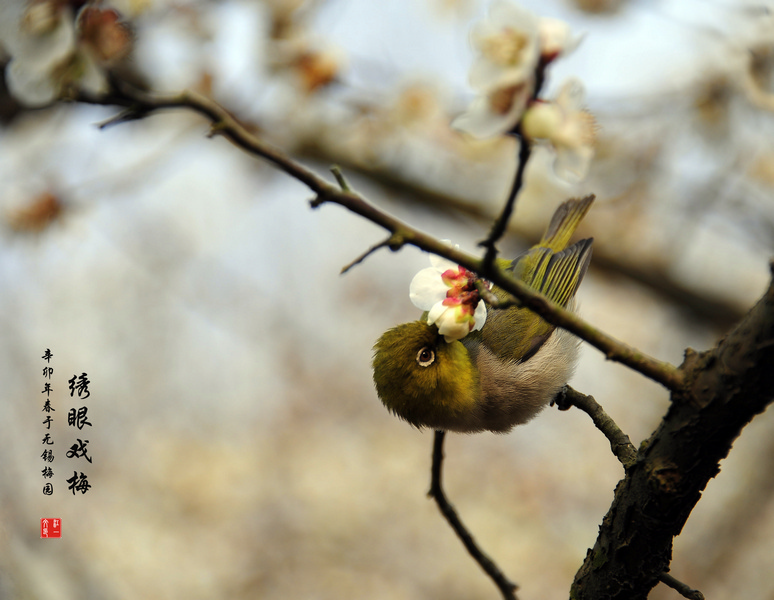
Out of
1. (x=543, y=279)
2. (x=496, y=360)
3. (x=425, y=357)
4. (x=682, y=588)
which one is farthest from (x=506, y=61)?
(x=543, y=279)

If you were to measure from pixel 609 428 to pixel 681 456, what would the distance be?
321 mm

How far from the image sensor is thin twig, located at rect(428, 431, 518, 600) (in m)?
1.76

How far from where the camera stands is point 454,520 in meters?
1.79

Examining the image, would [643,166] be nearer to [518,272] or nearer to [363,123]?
[363,123]

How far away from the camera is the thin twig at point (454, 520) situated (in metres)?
1.76

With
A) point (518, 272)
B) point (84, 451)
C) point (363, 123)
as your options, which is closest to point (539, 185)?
point (363, 123)

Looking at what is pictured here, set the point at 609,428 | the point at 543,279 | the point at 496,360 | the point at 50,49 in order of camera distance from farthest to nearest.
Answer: the point at 543,279 → the point at 496,360 → the point at 609,428 → the point at 50,49

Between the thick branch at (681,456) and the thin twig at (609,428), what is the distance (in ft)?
0.22

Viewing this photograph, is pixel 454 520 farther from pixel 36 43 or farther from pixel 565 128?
pixel 36 43

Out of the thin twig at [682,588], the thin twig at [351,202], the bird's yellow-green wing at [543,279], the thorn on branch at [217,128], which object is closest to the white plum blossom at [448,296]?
the thin twig at [351,202]

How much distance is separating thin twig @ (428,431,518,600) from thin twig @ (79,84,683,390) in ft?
2.71

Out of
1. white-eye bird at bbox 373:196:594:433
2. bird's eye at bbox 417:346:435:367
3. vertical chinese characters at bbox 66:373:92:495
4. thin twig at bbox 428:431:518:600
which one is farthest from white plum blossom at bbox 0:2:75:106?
vertical chinese characters at bbox 66:373:92:495

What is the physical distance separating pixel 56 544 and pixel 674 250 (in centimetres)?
624

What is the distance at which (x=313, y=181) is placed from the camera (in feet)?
2.98
